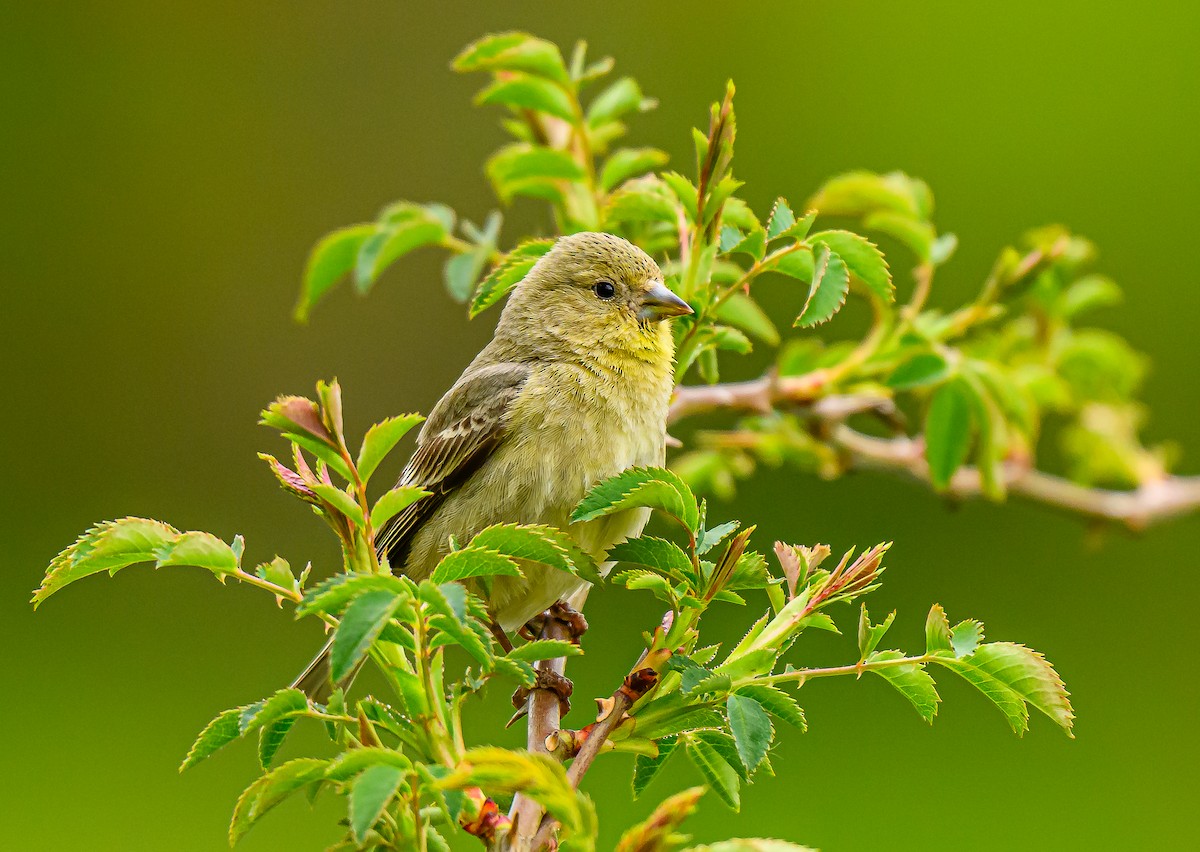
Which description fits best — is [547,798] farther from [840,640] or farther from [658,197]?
[840,640]

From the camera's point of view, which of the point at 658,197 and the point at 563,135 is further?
the point at 563,135

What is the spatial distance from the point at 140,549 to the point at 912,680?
94 centimetres

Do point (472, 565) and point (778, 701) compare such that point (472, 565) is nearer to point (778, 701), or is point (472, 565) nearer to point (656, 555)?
point (656, 555)

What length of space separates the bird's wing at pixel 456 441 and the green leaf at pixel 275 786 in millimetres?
915

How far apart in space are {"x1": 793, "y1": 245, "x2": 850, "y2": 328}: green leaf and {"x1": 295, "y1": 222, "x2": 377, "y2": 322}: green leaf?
1.07 meters

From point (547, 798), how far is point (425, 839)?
317mm

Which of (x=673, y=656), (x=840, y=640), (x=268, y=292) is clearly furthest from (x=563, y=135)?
(x=268, y=292)

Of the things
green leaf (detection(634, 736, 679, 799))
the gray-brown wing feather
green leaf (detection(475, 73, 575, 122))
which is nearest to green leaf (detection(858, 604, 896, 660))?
green leaf (detection(634, 736, 679, 799))

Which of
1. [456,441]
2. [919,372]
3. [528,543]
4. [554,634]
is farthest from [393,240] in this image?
[528,543]

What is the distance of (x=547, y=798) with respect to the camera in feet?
3.82

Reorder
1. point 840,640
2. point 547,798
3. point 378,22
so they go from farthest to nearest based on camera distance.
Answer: point 378,22
point 840,640
point 547,798

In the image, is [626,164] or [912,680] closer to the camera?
[912,680]

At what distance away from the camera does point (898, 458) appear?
285 centimetres

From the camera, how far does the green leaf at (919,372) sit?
2359 millimetres
